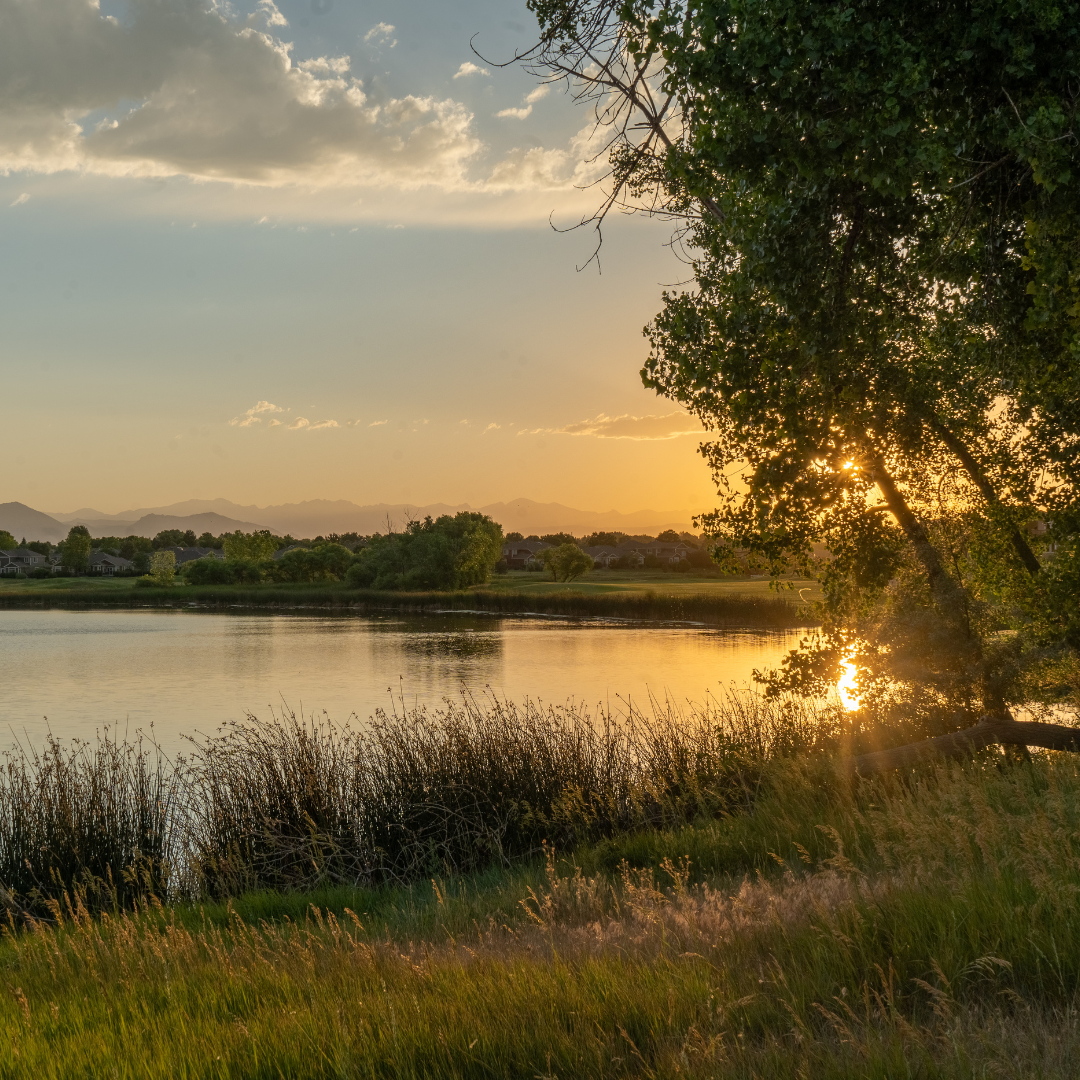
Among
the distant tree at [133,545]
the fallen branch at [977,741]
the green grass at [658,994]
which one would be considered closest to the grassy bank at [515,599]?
the fallen branch at [977,741]

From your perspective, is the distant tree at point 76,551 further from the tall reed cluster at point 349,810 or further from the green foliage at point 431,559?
the tall reed cluster at point 349,810

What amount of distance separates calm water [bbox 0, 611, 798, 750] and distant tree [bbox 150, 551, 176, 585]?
6040cm

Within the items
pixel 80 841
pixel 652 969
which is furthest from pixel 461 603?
pixel 652 969

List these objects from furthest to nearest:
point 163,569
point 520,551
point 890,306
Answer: point 520,551, point 163,569, point 890,306

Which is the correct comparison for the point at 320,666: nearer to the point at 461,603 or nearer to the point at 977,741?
the point at 977,741

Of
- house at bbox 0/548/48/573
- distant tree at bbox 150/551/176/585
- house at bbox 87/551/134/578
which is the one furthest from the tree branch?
house at bbox 0/548/48/573

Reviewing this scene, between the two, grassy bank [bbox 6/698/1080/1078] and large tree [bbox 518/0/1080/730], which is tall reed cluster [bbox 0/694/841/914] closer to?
grassy bank [bbox 6/698/1080/1078]

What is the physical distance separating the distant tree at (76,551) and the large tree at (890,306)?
6353 inches

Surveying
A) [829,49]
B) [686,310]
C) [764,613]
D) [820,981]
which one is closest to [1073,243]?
[829,49]

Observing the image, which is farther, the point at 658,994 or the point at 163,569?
the point at 163,569

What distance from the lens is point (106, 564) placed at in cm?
17112

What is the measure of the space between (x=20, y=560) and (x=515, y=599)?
144102mm

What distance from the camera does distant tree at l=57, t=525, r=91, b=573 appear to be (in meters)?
152

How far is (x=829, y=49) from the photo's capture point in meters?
5.91
